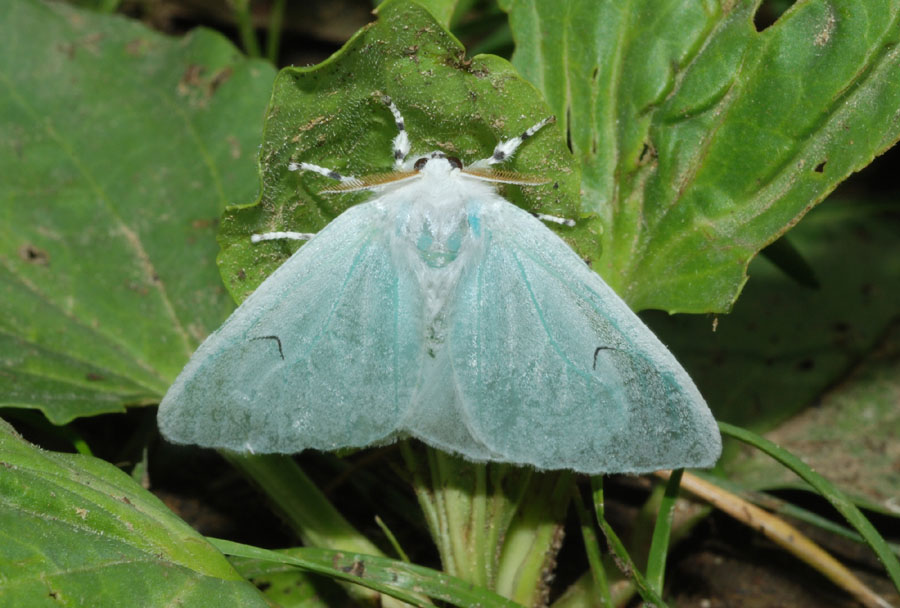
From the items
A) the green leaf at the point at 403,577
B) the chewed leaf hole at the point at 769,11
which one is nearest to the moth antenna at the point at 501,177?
the green leaf at the point at 403,577

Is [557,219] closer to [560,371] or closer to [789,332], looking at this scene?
[560,371]

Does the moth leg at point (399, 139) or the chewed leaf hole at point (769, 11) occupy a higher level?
the chewed leaf hole at point (769, 11)

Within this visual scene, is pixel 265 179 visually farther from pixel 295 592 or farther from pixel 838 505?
pixel 838 505

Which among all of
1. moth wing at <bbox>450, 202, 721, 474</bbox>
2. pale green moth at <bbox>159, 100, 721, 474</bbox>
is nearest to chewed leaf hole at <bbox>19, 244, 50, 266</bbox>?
pale green moth at <bbox>159, 100, 721, 474</bbox>

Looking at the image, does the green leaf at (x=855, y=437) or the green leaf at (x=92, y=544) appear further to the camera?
the green leaf at (x=855, y=437)

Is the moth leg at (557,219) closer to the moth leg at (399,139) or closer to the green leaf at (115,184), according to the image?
the moth leg at (399,139)

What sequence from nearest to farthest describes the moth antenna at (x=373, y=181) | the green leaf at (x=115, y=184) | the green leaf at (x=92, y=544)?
the green leaf at (x=92, y=544) < the moth antenna at (x=373, y=181) < the green leaf at (x=115, y=184)

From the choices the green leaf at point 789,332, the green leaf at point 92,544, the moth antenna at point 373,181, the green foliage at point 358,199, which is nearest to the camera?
the green leaf at point 92,544

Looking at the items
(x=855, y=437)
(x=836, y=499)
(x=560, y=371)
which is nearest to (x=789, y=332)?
(x=855, y=437)
